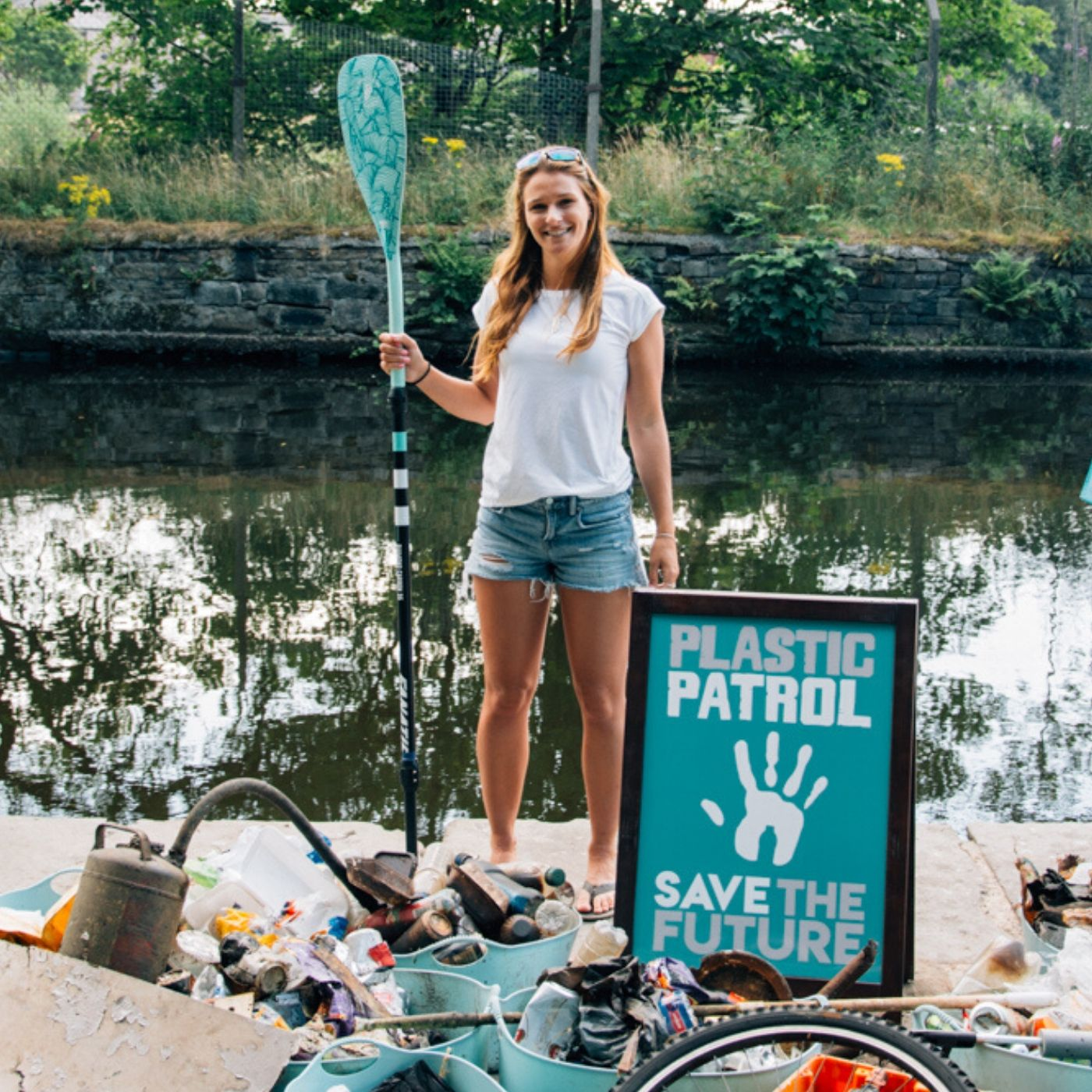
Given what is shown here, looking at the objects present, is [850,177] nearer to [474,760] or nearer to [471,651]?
[471,651]

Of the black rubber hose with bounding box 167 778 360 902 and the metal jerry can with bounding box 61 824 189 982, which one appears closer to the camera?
the metal jerry can with bounding box 61 824 189 982

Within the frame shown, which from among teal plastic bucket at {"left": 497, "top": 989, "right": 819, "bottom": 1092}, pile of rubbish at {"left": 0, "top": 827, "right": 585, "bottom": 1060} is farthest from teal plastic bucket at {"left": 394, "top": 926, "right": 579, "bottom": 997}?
teal plastic bucket at {"left": 497, "top": 989, "right": 819, "bottom": 1092}

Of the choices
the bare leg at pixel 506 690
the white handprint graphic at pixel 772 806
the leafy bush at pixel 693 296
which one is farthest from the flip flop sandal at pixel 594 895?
the leafy bush at pixel 693 296

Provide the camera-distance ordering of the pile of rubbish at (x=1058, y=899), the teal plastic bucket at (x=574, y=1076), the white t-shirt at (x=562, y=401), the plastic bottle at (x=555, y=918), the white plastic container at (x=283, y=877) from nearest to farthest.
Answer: the teal plastic bucket at (x=574, y=1076), the pile of rubbish at (x=1058, y=899), the plastic bottle at (x=555, y=918), the white plastic container at (x=283, y=877), the white t-shirt at (x=562, y=401)

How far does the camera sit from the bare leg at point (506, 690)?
128 inches

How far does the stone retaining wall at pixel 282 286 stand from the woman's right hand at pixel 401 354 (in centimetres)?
1083

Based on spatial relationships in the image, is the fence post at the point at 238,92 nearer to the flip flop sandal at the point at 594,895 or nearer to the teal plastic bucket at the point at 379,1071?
the flip flop sandal at the point at 594,895

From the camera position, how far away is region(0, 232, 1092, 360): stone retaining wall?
14.2 m

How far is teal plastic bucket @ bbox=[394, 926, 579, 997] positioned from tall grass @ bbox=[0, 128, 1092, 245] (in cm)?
1217

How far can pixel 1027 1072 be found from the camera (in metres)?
2.27

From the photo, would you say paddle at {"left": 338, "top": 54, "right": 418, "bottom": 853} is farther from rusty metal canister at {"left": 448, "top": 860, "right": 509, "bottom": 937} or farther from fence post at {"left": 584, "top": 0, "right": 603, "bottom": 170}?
fence post at {"left": 584, "top": 0, "right": 603, "bottom": 170}

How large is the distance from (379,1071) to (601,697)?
1162 mm

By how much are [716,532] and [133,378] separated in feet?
24.5

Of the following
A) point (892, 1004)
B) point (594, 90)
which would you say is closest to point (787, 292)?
point (594, 90)
